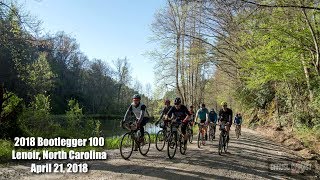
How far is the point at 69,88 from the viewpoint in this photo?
89250mm

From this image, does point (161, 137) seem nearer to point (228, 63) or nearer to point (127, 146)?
point (127, 146)

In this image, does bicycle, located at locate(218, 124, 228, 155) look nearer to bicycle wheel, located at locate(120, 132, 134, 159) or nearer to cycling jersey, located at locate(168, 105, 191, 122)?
cycling jersey, located at locate(168, 105, 191, 122)

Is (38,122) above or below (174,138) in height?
above

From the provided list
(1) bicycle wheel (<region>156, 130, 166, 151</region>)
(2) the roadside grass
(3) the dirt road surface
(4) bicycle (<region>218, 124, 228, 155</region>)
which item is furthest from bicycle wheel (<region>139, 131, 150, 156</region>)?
(2) the roadside grass

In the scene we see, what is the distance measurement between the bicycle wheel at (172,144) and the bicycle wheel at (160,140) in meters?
1.58

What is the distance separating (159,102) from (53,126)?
15393 mm

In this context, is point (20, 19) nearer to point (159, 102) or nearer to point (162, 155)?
point (162, 155)

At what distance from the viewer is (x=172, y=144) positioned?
39.1 ft

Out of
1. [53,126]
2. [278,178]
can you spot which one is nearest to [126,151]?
[278,178]

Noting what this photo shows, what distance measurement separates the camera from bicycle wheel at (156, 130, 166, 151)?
1360 centimetres

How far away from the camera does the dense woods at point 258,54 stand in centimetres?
1495

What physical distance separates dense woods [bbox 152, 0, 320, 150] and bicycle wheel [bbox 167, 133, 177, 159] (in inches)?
180

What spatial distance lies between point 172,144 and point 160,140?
6.62 ft

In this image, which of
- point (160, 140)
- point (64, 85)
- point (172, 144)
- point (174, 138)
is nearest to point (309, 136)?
point (160, 140)
